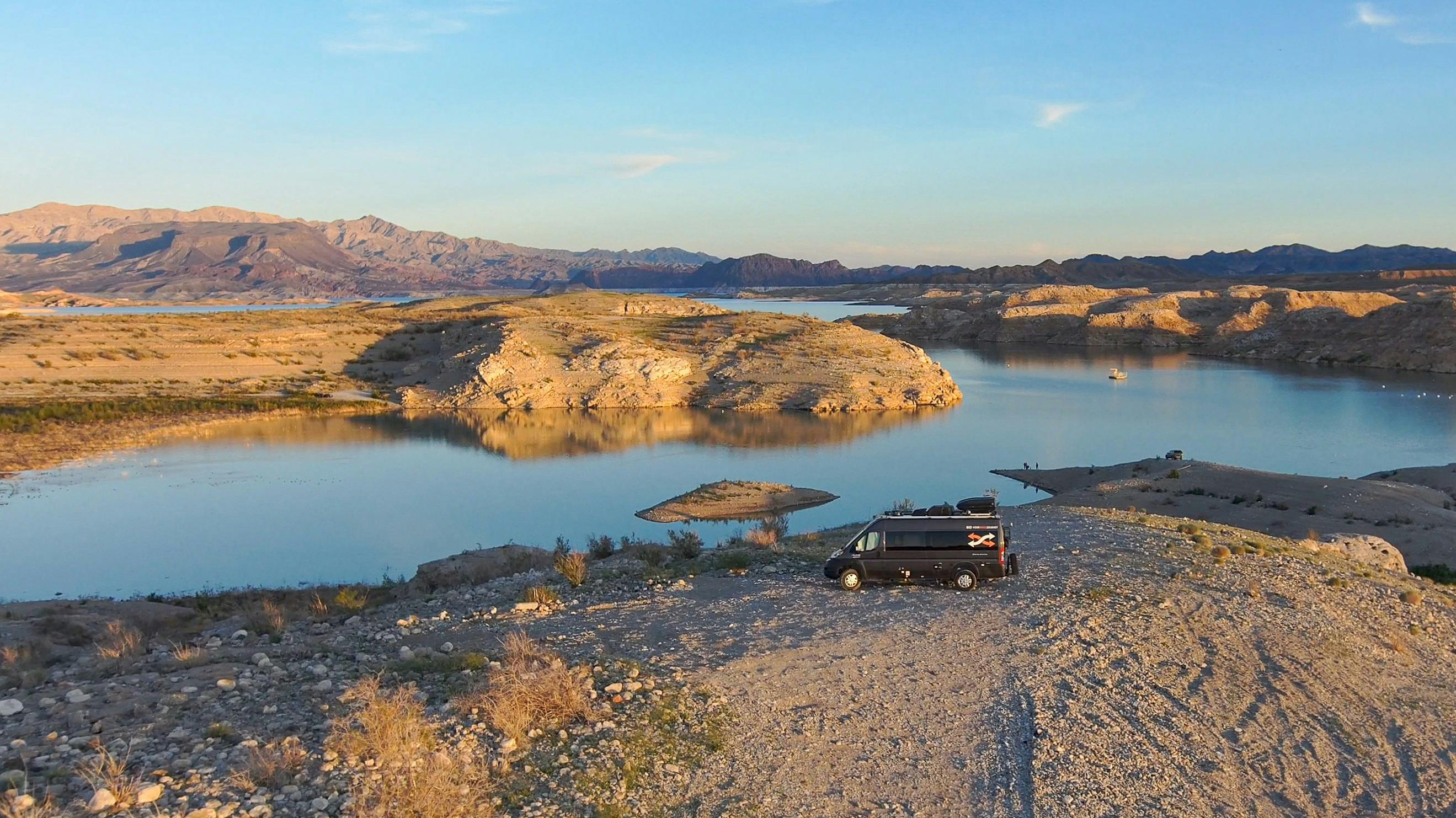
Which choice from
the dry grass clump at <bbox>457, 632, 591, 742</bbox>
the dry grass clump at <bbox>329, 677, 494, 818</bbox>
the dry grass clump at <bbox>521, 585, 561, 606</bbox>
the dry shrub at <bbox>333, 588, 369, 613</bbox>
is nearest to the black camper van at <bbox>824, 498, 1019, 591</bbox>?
the dry grass clump at <bbox>521, 585, 561, 606</bbox>

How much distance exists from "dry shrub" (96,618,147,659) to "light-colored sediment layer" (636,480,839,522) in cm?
1472

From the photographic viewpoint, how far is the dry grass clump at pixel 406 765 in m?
6.79

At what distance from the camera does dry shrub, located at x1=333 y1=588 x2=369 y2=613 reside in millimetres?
14625

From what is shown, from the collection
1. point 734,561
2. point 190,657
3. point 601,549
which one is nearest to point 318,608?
point 190,657

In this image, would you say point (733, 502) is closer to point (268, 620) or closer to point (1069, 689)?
point (268, 620)

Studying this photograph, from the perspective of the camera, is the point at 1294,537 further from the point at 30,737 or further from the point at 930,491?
the point at 30,737

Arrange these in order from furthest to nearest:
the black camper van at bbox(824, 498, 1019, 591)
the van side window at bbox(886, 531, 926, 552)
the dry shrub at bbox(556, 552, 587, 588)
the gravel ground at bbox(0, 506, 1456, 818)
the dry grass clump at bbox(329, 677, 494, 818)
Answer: the dry shrub at bbox(556, 552, 587, 588)
the van side window at bbox(886, 531, 926, 552)
the black camper van at bbox(824, 498, 1019, 591)
the gravel ground at bbox(0, 506, 1456, 818)
the dry grass clump at bbox(329, 677, 494, 818)

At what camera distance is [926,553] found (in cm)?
1338

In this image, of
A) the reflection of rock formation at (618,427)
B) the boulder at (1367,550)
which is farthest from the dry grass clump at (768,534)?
the reflection of rock formation at (618,427)

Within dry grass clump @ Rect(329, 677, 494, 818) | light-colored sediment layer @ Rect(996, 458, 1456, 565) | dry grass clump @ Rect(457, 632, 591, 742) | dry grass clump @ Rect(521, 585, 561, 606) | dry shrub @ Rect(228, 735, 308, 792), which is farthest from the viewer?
light-colored sediment layer @ Rect(996, 458, 1456, 565)

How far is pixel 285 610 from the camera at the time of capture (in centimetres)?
1474

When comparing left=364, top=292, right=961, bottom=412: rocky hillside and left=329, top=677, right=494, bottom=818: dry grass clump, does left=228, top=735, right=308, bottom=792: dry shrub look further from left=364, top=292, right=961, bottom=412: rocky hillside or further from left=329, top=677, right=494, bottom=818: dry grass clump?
left=364, top=292, right=961, bottom=412: rocky hillside

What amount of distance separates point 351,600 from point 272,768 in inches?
320

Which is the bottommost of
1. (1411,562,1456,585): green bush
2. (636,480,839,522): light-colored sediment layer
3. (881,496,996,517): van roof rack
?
Result: (636,480,839,522): light-colored sediment layer
